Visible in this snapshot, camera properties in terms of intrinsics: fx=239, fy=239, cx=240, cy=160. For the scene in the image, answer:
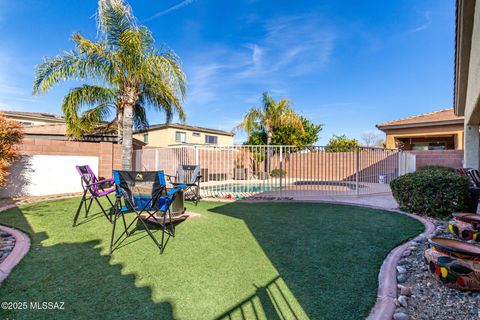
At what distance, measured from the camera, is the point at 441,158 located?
12711mm

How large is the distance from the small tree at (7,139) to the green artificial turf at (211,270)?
8.97ft

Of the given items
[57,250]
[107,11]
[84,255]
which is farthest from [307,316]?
[107,11]

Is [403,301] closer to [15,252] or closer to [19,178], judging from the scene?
[15,252]

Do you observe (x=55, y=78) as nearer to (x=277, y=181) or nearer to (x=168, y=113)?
(x=168, y=113)

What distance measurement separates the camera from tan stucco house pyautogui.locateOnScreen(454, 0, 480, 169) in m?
4.08

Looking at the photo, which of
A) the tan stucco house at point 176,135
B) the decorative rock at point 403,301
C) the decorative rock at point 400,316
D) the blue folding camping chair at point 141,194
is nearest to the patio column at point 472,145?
the decorative rock at point 403,301

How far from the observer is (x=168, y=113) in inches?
404

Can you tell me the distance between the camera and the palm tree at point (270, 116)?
57.8 ft

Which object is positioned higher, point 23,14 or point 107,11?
point 23,14

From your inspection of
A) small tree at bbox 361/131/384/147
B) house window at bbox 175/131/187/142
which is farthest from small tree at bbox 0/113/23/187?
small tree at bbox 361/131/384/147

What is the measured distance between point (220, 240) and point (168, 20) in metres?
10.9

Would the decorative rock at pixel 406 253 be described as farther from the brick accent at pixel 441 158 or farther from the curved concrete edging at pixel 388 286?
the brick accent at pixel 441 158

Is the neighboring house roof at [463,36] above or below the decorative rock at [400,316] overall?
above

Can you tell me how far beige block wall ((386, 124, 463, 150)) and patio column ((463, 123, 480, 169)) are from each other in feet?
24.8
